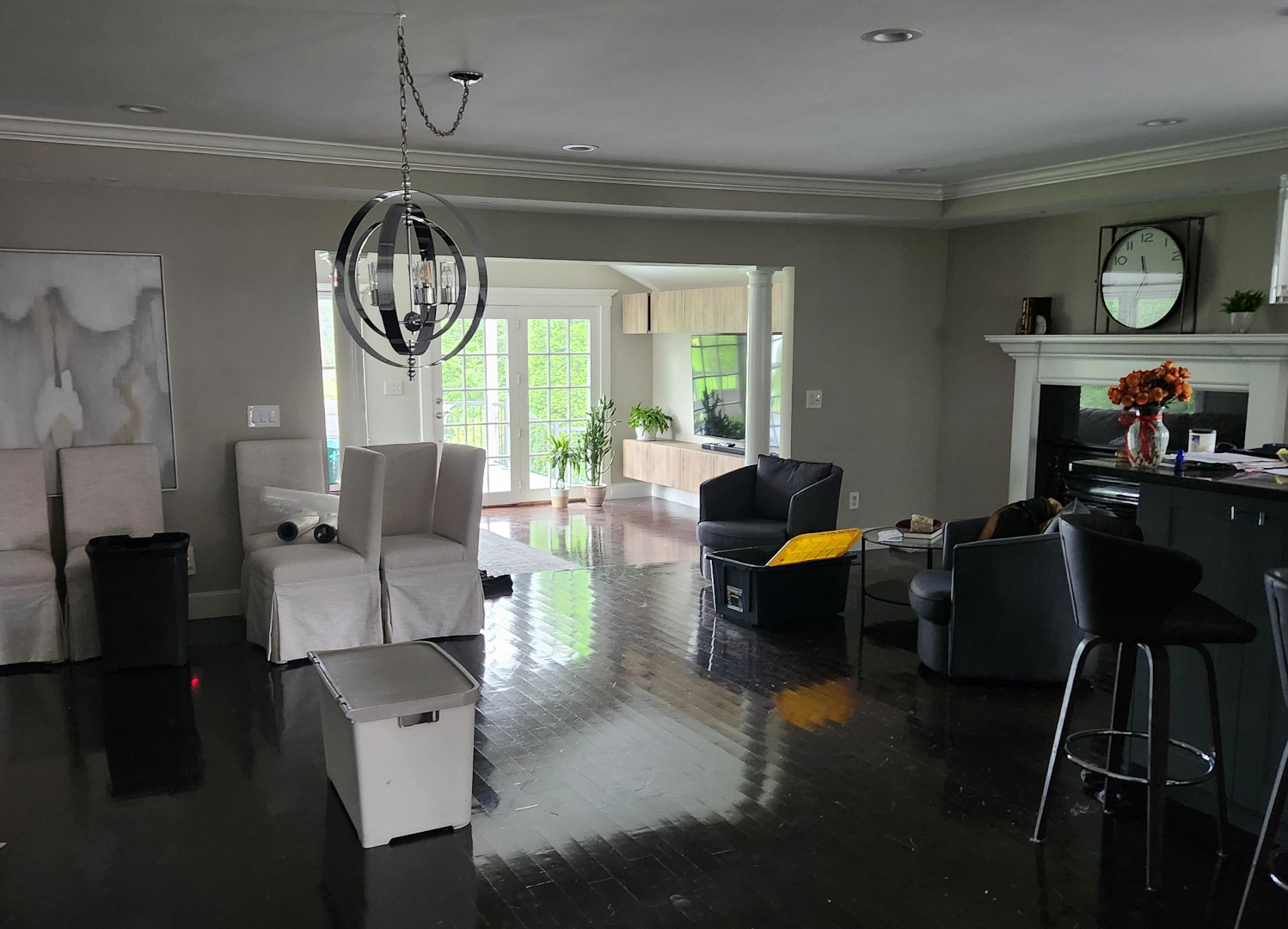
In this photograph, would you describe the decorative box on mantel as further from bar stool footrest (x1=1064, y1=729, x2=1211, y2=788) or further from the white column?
bar stool footrest (x1=1064, y1=729, x2=1211, y2=788)

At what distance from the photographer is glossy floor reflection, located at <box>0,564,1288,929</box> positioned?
9.32 ft

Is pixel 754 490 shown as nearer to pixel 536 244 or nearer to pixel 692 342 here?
pixel 536 244

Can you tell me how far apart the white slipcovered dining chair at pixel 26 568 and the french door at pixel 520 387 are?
4.69m

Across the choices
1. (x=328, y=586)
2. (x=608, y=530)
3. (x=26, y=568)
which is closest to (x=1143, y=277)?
(x=608, y=530)

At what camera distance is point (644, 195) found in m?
6.25

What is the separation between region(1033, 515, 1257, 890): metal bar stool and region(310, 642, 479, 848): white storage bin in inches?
75.2

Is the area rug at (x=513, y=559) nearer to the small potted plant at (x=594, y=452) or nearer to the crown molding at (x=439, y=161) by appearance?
the small potted plant at (x=594, y=452)

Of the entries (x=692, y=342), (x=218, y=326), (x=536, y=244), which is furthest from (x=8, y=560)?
(x=692, y=342)

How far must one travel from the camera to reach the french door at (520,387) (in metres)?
9.94

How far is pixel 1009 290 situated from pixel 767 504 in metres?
2.44

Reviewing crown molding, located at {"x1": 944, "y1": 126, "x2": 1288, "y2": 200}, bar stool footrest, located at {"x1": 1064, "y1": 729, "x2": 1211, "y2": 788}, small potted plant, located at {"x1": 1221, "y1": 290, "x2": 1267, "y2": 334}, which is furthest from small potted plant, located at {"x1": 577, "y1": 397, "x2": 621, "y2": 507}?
bar stool footrest, located at {"x1": 1064, "y1": 729, "x2": 1211, "y2": 788}

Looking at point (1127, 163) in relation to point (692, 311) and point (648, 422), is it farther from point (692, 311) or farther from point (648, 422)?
point (648, 422)

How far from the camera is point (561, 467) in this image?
1020cm

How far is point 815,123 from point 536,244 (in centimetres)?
225
